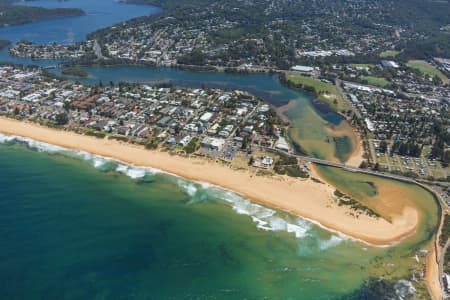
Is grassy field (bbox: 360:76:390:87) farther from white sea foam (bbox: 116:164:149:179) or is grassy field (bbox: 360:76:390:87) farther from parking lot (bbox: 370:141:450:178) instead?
white sea foam (bbox: 116:164:149:179)

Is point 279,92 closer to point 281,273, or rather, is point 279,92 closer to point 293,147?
point 293,147

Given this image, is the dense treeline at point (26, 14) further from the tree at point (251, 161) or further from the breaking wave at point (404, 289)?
the breaking wave at point (404, 289)

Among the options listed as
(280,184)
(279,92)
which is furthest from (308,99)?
(280,184)

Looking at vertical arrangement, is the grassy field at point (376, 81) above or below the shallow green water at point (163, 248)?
above

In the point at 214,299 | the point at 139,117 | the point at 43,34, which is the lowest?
the point at 214,299

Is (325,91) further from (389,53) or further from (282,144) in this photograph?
(389,53)

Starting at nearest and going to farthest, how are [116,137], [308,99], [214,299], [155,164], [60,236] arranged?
[214,299] < [60,236] < [155,164] < [116,137] < [308,99]

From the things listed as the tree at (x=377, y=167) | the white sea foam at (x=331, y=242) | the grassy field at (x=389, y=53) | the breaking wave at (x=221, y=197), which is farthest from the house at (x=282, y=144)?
the grassy field at (x=389, y=53)
